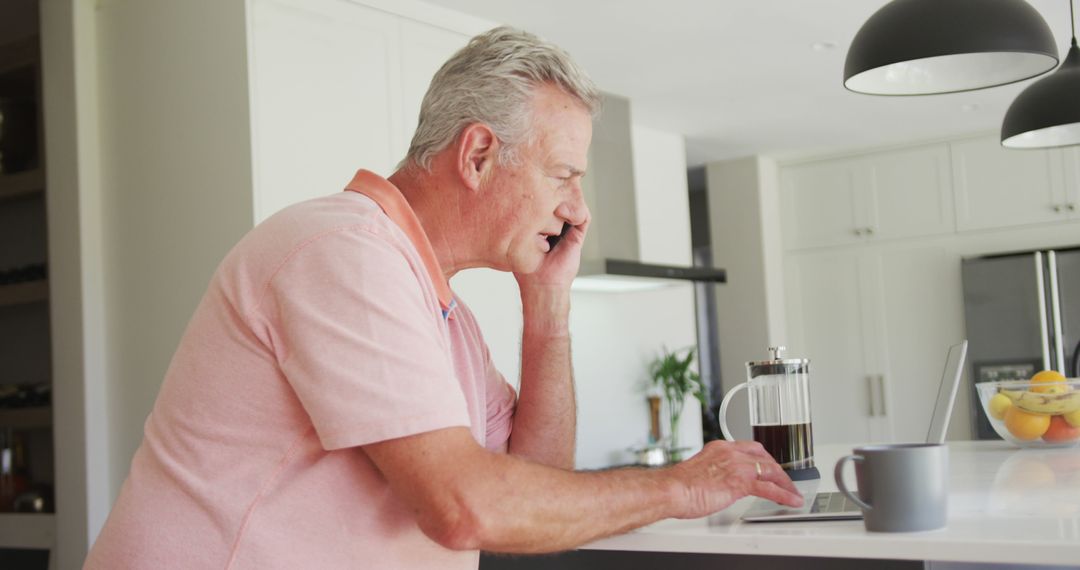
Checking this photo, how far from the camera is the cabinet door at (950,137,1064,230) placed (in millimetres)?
5582

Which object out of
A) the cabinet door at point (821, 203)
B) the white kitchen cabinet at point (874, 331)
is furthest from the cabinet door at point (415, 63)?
the white kitchen cabinet at point (874, 331)

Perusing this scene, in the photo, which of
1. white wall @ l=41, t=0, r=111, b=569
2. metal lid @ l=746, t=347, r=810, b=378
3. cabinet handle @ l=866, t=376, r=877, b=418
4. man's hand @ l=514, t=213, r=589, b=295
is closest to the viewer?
metal lid @ l=746, t=347, r=810, b=378

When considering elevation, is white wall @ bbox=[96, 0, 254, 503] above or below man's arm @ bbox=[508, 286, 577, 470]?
above

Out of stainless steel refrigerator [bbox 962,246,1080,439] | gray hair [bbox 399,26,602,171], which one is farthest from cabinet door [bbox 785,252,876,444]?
gray hair [bbox 399,26,602,171]

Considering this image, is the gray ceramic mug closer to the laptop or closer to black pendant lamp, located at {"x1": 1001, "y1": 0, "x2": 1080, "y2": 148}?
Answer: the laptop

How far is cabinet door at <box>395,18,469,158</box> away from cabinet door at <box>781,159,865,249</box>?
3.28 meters

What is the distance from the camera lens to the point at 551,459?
1.52 metres

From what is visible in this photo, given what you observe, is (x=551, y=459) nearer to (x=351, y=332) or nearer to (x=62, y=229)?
(x=351, y=332)

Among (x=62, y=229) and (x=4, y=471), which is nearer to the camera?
(x=62, y=229)

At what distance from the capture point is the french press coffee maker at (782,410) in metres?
1.46

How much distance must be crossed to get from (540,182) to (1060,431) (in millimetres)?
1216

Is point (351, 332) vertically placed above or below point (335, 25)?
below

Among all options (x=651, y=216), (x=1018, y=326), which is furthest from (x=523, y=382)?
(x=1018, y=326)

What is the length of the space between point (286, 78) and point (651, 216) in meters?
2.73
